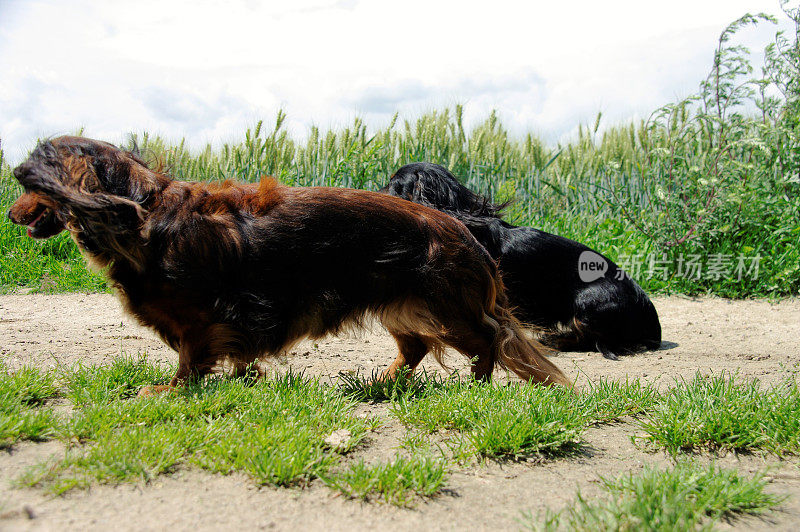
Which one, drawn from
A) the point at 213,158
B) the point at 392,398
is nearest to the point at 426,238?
the point at 392,398

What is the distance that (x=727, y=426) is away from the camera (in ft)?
8.36

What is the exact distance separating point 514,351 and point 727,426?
1030 mm

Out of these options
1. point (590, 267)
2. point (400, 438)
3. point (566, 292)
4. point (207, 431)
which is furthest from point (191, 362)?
point (590, 267)

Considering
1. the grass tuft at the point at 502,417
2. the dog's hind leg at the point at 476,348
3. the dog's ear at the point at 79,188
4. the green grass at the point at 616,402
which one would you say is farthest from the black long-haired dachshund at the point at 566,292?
the dog's ear at the point at 79,188

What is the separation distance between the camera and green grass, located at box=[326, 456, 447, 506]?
1.96 m

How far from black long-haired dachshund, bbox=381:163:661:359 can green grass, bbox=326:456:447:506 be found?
2.76m

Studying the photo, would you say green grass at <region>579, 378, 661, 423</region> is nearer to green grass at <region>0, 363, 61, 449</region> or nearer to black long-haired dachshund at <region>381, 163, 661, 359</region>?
black long-haired dachshund at <region>381, 163, 661, 359</region>

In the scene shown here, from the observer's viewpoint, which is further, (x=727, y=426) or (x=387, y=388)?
(x=387, y=388)

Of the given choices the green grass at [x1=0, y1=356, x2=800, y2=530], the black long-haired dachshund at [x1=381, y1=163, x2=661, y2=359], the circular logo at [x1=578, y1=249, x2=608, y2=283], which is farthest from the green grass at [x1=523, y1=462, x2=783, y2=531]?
the circular logo at [x1=578, y1=249, x2=608, y2=283]

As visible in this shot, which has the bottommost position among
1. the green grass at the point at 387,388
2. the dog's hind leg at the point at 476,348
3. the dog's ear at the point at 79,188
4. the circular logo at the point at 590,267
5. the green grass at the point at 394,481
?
the green grass at the point at 387,388

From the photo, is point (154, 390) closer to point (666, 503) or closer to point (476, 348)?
point (476, 348)

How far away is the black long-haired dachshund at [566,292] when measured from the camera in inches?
188

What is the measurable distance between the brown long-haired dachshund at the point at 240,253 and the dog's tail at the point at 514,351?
15 centimetres

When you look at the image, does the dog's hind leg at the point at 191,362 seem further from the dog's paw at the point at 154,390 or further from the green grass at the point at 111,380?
the green grass at the point at 111,380
